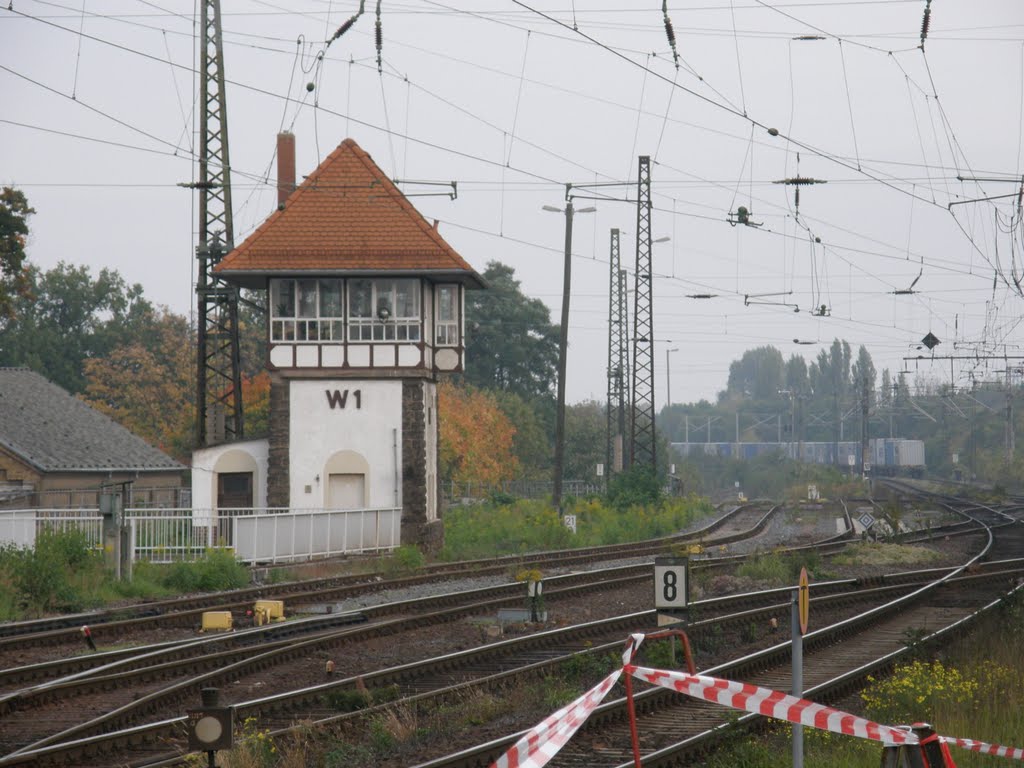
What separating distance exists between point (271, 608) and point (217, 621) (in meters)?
1.18

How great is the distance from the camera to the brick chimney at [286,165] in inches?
1585

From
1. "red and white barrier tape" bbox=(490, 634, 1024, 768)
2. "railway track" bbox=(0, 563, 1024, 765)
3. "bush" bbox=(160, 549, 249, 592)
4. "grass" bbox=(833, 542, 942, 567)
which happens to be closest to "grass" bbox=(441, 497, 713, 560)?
"grass" bbox=(833, 542, 942, 567)

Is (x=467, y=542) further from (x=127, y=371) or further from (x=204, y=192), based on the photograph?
(x=127, y=371)

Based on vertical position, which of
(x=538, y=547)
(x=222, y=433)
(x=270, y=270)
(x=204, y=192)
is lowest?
(x=538, y=547)

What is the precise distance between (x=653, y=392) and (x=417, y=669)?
32830 mm

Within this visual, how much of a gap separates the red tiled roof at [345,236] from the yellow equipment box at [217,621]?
1680 cm

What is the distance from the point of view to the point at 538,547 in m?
37.5

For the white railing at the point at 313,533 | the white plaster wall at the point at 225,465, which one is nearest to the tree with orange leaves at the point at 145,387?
the white plaster wall at the point at 225,465

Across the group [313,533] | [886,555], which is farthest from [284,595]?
[886,555]

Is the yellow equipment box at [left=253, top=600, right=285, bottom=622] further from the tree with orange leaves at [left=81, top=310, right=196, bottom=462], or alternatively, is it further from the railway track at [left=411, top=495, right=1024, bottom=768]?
the tree with orange leaves at [left=81, top=310, right=196, bottom=462]

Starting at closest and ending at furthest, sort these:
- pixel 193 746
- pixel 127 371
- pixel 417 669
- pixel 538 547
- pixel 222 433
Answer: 1. pixel 193 746
2. pixel 417 669
3. pixel 538 547
4. pixel 222 433
5. pixel 127 371

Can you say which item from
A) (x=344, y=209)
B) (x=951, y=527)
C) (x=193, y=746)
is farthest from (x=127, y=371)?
(x=193, y=746)

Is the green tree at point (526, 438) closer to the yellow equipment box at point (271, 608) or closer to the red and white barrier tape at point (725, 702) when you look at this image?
the yellow equipment box at point (271, 608)

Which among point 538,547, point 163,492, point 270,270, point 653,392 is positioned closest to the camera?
point 270,270
